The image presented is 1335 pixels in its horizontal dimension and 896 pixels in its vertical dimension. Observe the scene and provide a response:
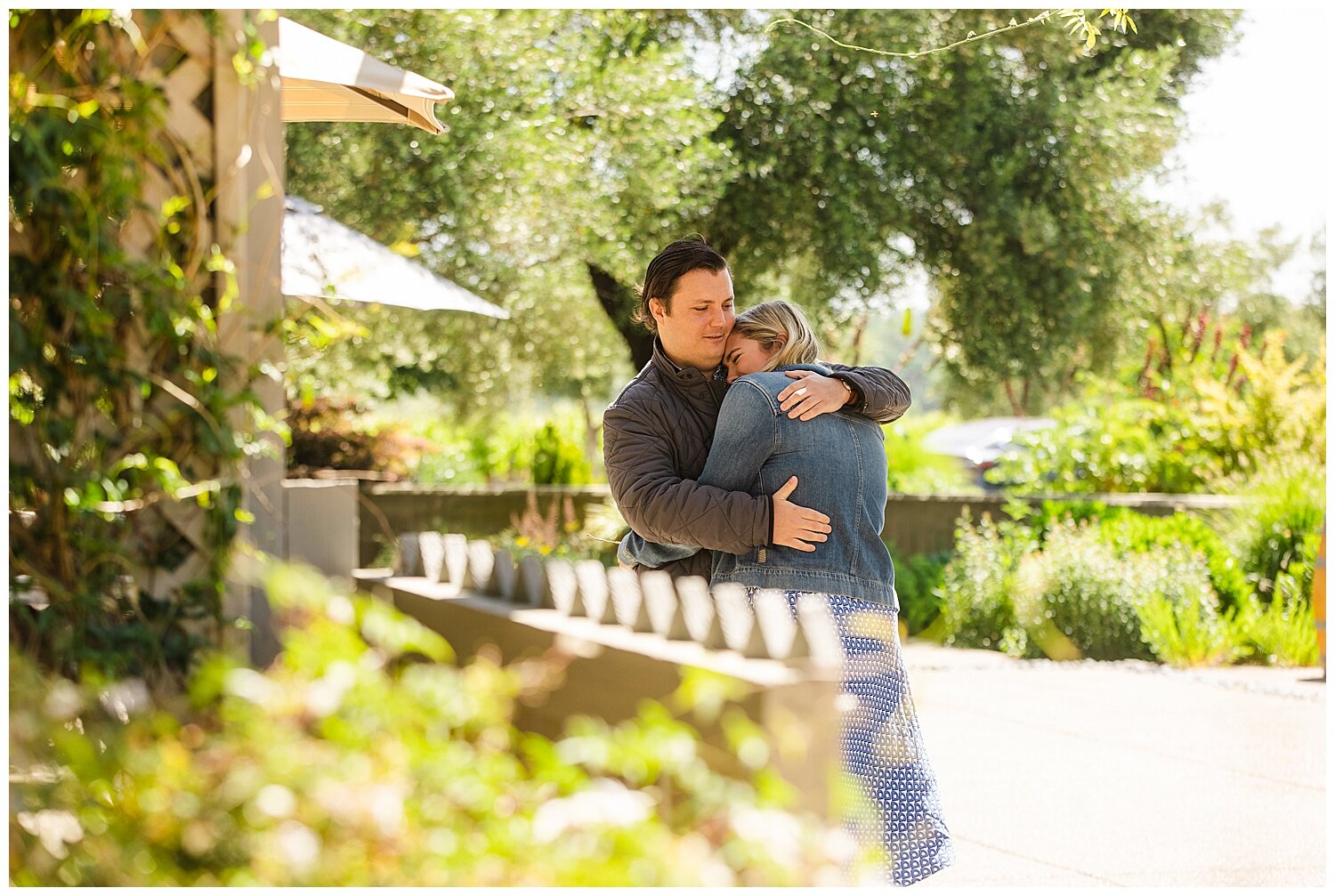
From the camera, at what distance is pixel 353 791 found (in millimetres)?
1543

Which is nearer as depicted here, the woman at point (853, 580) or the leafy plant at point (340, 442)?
the woman at point (853, 580)

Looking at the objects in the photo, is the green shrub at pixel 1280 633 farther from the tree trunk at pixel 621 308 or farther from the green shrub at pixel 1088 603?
the tree trunk at pixel 621 308

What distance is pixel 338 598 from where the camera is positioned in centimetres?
170

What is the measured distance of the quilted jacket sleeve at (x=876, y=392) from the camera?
281 centimetres

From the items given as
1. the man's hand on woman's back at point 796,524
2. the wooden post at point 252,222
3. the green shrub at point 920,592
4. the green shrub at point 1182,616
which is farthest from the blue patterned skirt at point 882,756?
the green shrub at point 920,592

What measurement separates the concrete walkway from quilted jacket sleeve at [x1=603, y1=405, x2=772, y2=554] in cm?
181

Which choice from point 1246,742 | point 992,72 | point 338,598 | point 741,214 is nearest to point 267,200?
point 338,598

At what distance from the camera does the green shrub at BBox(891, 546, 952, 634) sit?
8.80m

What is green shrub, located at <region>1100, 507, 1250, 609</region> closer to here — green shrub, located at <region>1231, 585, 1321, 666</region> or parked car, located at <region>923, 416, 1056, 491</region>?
green shrub, located at <region>1231, 585, 1321, 666</region>

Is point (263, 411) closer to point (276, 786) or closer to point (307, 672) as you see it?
point (307, 672)

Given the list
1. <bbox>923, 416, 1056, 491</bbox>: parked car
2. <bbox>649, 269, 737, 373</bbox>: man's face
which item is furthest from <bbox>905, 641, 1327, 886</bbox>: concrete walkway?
<bbox>923, 416, 1056, 491</bbox>: parked car

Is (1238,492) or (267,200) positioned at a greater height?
(267,200)

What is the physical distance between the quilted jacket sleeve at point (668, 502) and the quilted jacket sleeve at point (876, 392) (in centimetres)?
34

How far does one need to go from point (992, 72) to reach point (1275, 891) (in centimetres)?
864
